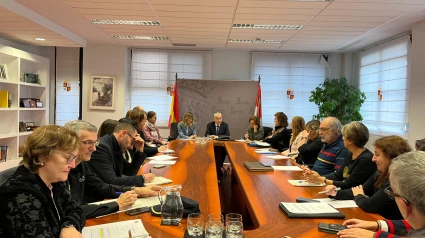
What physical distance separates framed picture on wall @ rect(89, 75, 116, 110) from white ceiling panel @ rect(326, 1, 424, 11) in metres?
5.38

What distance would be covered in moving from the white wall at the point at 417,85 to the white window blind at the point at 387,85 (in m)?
0.48

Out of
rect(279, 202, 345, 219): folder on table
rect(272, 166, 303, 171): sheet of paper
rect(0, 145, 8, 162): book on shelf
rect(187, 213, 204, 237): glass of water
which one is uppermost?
rect(187, 213, 204, 237): glass of water

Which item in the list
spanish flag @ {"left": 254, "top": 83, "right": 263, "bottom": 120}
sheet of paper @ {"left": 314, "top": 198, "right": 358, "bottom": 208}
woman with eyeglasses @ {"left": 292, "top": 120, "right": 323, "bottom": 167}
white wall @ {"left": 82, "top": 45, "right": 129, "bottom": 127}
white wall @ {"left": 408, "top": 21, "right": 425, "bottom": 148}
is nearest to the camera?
sheet of paper @ {"left": 314, "top": 198, "right": 358, "bottom": 208}

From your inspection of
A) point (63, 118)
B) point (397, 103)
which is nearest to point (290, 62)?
point (397, 103)

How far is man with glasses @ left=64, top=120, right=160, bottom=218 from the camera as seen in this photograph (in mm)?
1913

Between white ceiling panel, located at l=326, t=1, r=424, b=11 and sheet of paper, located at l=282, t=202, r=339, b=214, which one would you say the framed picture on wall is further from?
sheet of paper, located at l=282, t=202, r=339, b=214

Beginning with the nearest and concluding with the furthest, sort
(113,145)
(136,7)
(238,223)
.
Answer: (238,223) < (113,145) < (136,7)

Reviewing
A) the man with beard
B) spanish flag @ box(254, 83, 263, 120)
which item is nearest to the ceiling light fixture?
spanish flag @ box(254, 83, 263, 120)

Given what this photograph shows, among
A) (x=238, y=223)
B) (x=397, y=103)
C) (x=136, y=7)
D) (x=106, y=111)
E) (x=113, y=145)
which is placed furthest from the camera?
(x=106, y=111)

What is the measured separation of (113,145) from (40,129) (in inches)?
58.3

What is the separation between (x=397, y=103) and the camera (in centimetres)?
665

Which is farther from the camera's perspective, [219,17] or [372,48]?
[372,48]

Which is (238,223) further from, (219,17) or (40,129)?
(219,17)

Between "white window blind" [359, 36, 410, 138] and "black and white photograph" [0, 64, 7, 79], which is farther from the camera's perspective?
"white window blind" [359, 36, 410, 138]
